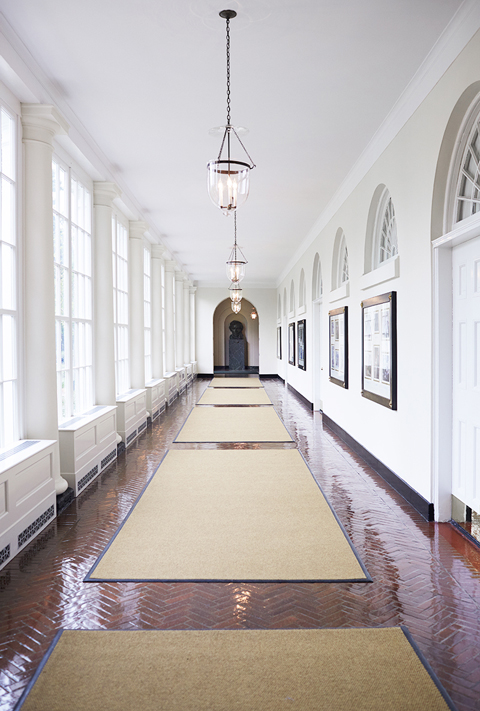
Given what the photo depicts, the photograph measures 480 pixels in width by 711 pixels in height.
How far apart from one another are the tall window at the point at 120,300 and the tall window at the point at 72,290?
1.46 m

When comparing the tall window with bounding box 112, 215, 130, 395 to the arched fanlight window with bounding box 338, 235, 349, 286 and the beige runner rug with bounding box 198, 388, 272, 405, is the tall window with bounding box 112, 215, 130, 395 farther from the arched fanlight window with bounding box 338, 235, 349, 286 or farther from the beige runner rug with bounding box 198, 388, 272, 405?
the beige runner rug with bounding box 198, 388, 272, 405

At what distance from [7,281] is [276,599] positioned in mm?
3386

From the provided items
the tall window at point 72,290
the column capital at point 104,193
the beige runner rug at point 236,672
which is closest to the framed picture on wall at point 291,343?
the column capital at point 104,193

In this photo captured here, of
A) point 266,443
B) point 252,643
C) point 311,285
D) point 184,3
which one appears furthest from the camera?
point 311,285

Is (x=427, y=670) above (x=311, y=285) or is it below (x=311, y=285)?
below

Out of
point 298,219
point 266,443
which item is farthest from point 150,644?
point 298,219

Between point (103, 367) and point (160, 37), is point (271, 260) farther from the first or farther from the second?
point (160, 37)

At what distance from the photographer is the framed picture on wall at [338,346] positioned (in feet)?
26.6

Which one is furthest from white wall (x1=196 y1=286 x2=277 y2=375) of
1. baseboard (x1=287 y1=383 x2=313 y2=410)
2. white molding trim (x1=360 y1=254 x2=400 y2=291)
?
white molding trim (x1=360 y1=254 x2=400 y2=291)

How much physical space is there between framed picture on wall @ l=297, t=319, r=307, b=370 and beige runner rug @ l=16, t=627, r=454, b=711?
34.9 ft

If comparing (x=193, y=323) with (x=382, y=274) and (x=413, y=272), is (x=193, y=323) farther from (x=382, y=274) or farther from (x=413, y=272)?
(x=413, y=272)

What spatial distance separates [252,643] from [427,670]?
887 millimetres

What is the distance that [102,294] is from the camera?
7.18 m

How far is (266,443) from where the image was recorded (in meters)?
8.02
